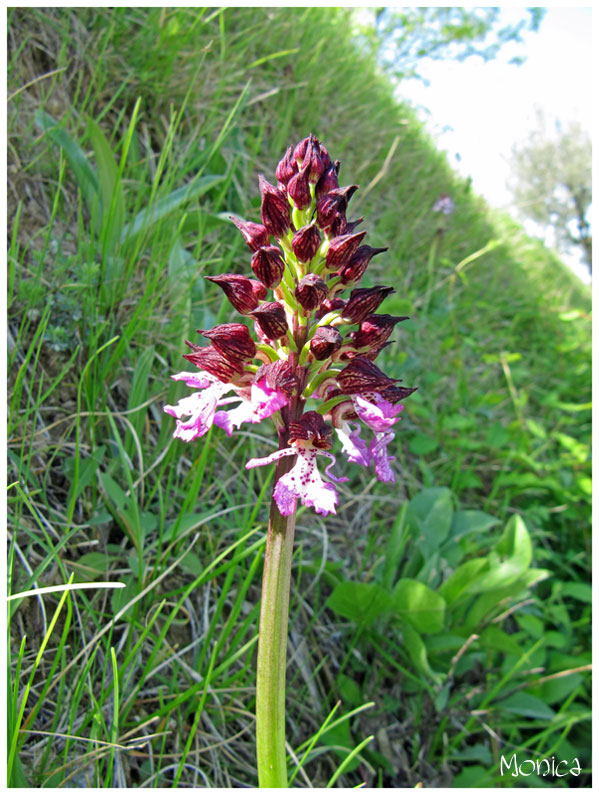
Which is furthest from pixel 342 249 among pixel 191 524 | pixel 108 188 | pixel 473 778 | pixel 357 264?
pixel 473 778

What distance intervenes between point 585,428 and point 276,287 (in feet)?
9.65

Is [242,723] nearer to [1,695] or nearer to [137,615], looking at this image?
[137,615]

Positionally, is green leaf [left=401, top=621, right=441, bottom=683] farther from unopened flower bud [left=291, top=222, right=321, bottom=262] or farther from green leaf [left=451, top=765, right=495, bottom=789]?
unopened flower bud [left=291, top=222, right=321, bottom=262]

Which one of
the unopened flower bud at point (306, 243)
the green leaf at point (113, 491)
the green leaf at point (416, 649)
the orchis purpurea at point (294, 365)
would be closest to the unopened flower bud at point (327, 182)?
the orchis purpurea at point (294, 365)

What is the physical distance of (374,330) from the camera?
0.88 m

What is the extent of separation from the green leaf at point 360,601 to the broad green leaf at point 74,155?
1383 millimetres

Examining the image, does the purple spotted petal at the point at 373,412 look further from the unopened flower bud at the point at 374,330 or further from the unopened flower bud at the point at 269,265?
the unopened flower bud at the point at 269,265

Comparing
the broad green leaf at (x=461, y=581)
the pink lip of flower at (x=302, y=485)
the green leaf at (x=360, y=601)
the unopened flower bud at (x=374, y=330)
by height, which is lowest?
the green leaf at (x=360, y=601)

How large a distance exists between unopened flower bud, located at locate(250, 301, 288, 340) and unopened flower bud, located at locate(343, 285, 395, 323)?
11 centimetres

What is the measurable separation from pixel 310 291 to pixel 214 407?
0.25 meters

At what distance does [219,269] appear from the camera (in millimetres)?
1896

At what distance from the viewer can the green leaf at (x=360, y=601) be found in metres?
1.49

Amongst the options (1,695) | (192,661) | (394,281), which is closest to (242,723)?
(192,661)

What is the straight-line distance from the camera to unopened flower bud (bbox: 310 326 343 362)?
0.81 meters
